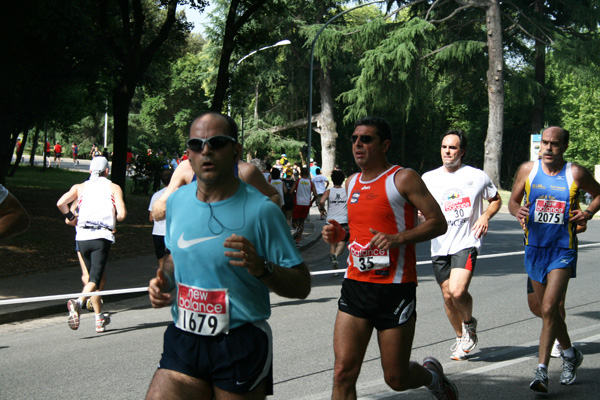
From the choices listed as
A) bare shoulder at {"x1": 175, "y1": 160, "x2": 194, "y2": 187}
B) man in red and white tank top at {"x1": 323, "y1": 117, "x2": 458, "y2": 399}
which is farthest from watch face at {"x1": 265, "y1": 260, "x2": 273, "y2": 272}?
bare shoulder at {"x1": 175, "y1": 160, "x2": 194, "y2": 187}

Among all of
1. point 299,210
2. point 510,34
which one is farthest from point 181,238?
point 510,34

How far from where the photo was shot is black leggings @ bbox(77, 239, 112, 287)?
824cm

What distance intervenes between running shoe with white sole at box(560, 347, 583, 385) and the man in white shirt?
2.73 ft

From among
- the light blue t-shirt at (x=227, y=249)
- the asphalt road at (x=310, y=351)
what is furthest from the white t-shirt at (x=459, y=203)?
the light blue t-shirt at (x=227, y=249)

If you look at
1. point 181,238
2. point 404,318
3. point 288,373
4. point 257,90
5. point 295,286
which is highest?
point 257,90

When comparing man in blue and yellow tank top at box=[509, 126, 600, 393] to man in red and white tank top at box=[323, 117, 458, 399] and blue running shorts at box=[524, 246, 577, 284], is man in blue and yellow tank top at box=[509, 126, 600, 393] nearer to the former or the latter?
blue running shorts at box=[524, 246, 577, 284]

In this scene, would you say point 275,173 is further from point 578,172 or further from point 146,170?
point 578,172

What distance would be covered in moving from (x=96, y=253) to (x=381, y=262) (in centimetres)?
450

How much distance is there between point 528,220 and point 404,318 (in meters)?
2.03

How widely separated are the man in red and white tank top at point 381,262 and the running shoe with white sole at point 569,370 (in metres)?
1.64

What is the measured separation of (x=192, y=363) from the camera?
317 centimetres

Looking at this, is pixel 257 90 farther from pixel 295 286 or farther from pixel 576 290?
pixel 295 286

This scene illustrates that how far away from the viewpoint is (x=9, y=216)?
13.0ft

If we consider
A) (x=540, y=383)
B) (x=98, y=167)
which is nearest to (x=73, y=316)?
(x=98, y=167)
